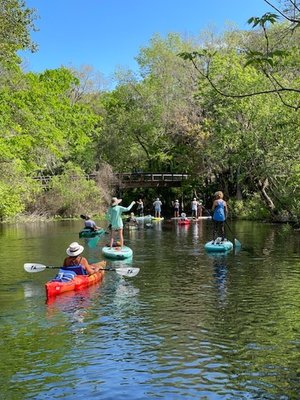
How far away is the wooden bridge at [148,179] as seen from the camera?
52.5 metres

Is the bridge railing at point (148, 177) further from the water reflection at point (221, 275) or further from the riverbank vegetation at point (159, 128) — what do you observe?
the water reflection at point (221, 275)

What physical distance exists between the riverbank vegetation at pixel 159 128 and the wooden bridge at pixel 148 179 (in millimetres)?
1013

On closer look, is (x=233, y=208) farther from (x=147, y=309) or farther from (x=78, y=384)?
(x=78, y=384)

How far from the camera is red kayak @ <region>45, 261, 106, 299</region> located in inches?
445

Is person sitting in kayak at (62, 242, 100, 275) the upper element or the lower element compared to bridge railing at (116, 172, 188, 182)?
lower

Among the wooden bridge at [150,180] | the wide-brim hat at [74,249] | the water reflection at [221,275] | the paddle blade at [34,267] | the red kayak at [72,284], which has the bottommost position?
the water reflection at [221,275]

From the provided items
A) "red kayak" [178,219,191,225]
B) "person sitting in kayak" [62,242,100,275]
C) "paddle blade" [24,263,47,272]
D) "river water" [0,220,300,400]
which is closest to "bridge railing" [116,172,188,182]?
"red kayak" [178,219,191,225]

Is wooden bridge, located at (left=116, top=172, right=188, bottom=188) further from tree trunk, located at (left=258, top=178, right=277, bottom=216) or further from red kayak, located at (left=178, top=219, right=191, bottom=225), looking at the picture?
tree trunk, located at (left=258, top=178, right=277, bottom=216)

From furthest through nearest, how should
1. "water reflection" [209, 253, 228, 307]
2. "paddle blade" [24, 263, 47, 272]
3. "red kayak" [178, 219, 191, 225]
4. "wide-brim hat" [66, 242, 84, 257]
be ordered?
"red kayak" [178, 219, 191, 225], "paddle blade" [24, 263, 47, 272], "wide-brim hat" [66, 242, 84, 257], "water reflection" [209, 253, 228, 307]

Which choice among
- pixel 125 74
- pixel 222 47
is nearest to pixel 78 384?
pixel 222 47

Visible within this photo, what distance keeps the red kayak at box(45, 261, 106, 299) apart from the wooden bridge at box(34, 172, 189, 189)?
39.2 meters

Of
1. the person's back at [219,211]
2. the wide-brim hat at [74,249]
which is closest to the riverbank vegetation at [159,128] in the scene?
the person's back at [219,211]

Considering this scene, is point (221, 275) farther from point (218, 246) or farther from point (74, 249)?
point (218, 246)

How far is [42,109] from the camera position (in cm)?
3316
